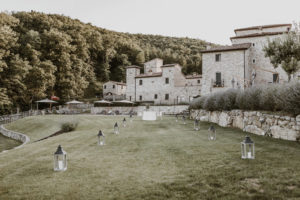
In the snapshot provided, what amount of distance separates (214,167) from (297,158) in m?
1.94

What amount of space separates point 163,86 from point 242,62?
54.7 feet

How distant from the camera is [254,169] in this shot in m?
4.43

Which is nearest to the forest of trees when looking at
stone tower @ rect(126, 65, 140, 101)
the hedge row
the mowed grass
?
stone tower @ rect(126, 65, 140, 101)

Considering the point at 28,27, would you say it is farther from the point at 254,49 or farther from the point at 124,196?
the point at 124,196

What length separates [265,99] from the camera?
9.14 m

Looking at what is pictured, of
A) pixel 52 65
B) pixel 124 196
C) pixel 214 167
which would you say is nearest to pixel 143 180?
pixel 124 196

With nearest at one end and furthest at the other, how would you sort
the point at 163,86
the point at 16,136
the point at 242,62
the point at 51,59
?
the point at 16,136
the point at 242,62
the point at 51,59
the point at 163,86

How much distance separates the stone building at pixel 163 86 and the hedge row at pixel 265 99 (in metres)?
26.3

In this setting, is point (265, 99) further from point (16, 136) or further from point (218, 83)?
point (218, 83)

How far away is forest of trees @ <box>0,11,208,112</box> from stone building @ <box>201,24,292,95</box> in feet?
77.7

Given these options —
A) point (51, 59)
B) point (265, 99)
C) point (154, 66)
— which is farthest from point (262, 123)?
point (154, 66)

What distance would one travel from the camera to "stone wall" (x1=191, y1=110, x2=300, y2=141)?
7302mm

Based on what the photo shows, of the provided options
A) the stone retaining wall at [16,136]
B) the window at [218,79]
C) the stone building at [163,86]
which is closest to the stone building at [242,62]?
the window at [218,79]

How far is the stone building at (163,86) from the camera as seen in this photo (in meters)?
41.8
